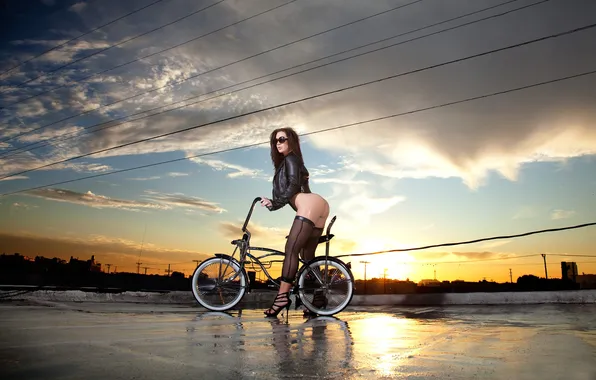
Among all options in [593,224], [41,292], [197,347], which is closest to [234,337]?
[197,347]

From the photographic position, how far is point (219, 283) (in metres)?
6.57

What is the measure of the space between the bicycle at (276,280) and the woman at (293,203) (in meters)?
0.17

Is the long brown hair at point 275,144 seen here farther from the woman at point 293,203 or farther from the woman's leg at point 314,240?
the woman's leg at point 314,240

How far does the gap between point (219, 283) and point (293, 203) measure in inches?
61.9

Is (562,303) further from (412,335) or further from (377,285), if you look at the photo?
(377,285)

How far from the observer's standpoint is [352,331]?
396 cm

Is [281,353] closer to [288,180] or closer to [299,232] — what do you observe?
[299,232]

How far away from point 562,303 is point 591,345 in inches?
253

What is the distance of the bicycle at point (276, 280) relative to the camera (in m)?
6.13

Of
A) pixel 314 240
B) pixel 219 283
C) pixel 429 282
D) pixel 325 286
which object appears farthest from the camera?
pixel 429 282

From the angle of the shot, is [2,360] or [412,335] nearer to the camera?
[2,360]

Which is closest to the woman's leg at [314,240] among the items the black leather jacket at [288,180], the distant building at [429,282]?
the black leather jacket at [288,180]

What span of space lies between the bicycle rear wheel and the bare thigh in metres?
0.55

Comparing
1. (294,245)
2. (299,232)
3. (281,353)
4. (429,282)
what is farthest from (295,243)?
(429,282)
